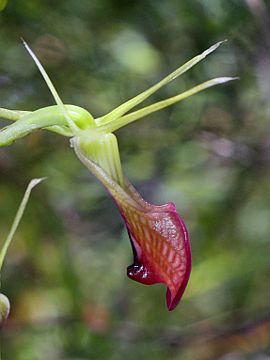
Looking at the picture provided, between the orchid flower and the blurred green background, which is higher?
the blurred green background

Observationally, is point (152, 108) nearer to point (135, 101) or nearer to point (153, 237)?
point (135, 101)

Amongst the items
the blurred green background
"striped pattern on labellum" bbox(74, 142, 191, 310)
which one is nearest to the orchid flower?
"striped pattern on labellum" bbox(74, 142, 191, 310)

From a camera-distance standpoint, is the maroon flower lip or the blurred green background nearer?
the maroon flower lip

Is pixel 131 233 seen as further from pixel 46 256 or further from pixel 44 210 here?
pixel 46 256

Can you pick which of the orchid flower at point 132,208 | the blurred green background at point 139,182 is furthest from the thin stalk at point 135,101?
the blurred green background at point 139,182

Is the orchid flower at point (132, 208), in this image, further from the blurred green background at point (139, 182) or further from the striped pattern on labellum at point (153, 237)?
the blurred green background at point (139, 182)

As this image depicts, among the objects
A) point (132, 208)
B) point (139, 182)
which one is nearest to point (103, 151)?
point (132, 208)

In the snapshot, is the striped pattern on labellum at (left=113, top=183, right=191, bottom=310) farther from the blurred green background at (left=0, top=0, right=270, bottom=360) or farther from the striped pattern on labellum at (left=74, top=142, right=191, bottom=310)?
the blurred green background at (left=0, top=0, right=270, bottom=360)

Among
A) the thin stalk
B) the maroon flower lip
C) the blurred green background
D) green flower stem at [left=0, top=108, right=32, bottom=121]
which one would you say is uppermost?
the blurred green background
